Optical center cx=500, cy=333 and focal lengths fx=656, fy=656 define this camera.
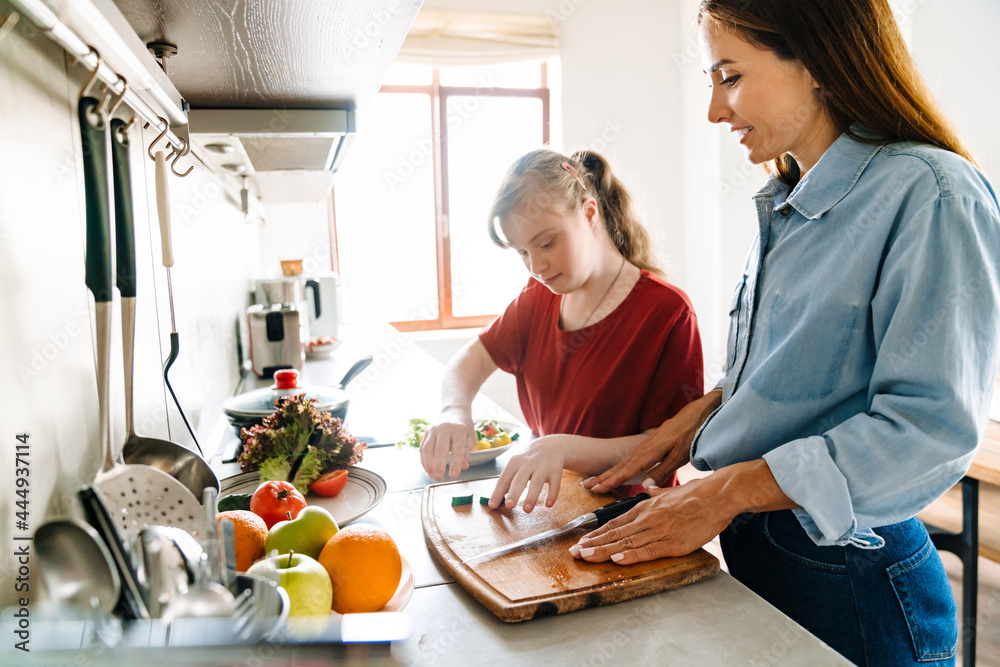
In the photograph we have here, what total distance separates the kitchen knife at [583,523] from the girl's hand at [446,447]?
0.97 ft

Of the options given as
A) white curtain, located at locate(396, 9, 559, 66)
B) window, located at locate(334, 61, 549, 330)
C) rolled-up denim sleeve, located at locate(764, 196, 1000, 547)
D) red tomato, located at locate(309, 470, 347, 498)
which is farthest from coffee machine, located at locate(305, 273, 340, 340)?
rolled-up denim sleeve, located at locate(764, 196, 1000, 547)

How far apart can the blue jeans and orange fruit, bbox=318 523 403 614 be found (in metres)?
0.56

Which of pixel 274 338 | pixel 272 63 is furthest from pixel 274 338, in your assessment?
pixel 272 63

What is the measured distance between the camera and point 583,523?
3.05ft

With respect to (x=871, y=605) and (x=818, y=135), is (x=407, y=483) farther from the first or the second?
(x=818, y=135)

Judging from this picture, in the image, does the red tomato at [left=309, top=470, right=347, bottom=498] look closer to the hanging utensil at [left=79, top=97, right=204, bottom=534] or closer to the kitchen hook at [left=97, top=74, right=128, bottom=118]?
the hanging utensil at [left=79, top=97, right=204, bottom=534]

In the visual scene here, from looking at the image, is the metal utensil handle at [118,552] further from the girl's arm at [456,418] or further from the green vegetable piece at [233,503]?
the girl's arm at [456,418]

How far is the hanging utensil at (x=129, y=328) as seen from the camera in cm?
67

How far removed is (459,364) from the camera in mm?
1603

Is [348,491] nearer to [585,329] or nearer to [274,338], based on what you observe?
[585,329]

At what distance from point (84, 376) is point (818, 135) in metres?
1.00

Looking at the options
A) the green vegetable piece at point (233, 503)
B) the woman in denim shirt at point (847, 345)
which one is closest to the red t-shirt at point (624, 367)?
the woman in denim shirt at point (847, 345)

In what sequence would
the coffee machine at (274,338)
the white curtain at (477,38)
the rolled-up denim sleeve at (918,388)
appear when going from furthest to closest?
1. the white curtain at (477,38)
2. the coffee machine at (274,338)
3. the rolled-up denim sleeve at (918,388)

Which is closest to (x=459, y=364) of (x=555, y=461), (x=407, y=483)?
(x=407, y=483)
